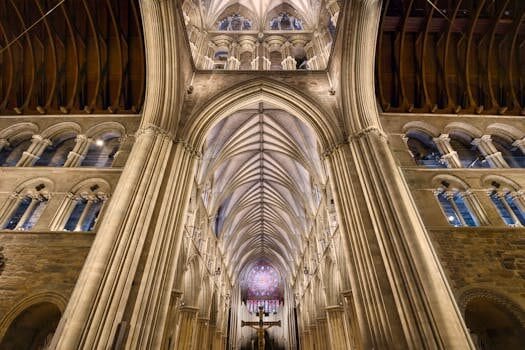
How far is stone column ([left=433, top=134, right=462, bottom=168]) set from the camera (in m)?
8.42

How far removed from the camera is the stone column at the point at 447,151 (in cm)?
842

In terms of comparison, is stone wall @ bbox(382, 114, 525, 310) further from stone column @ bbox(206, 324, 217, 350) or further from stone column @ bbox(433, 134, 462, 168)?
stone column @ bbox(206, 324, 217, 350)

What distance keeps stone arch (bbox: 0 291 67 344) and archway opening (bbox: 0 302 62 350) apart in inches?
4.3

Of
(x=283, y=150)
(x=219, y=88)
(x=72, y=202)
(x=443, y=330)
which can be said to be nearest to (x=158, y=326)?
(x=72, y=202)

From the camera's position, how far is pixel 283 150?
15336 millimetres

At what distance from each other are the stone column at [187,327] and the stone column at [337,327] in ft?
21.3

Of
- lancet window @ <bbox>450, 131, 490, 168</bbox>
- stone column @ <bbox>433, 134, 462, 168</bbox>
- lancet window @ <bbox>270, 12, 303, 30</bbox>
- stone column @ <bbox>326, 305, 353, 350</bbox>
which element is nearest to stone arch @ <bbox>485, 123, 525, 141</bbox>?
lancet window @ <bbox>450, 131, 490, 168</bbox>

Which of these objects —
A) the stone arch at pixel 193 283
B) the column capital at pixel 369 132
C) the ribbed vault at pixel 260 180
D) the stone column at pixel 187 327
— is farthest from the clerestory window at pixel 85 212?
the column capital at pixel 369 132

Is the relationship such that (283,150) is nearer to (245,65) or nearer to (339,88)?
(245,65)

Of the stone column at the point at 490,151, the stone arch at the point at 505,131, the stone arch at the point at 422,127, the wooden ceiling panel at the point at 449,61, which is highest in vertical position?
the wooden ceiling panel at the point at 449,61

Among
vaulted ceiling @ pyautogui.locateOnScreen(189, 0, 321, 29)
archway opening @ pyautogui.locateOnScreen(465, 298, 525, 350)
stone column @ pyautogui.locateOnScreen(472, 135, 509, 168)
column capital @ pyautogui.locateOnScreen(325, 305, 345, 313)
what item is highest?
vaulted ceiling @ pyautogui.locateOnScreen(189, 0, 321, 29)

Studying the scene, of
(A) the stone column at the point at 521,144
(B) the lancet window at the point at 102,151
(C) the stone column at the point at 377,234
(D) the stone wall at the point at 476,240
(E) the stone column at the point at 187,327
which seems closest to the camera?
(C) the stone column at the point at 377,234

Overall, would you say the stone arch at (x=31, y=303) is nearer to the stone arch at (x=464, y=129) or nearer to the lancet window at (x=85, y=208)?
the lancet window at (x=85, y=208)

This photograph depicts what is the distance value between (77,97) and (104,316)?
27.9 ft
